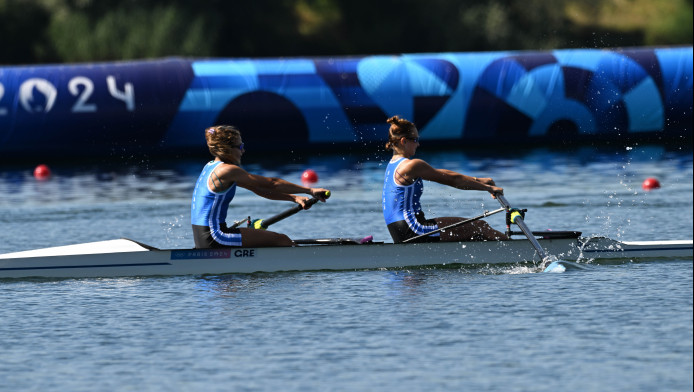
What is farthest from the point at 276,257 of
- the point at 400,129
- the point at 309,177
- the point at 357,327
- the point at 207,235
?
the point at 309,177

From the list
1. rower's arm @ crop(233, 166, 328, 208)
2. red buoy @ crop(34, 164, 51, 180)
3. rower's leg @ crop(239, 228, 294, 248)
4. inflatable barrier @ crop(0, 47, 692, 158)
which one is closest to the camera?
rower's arm @ crop(233, 166, 328, 208)

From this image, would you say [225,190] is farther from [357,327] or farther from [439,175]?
[357,327]

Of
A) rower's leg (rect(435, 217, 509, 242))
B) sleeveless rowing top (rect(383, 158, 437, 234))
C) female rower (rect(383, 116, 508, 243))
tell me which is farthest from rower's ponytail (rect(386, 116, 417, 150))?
rower's leg (rect(435, 217, 509, 242))

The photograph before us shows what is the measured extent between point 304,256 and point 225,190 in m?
1.16

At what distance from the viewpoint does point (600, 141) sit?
1329 inches

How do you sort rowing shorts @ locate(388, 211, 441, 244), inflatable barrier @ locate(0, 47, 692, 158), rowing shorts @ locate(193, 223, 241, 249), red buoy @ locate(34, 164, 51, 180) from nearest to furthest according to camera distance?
1. rowing shorts @ locate(193, 223, 241, 249)
2. rowing shorts @ locate(388, 211, 441, 244)
3. red buoy @ locate(34, 164, 51, 180)
4. inflatable barrier @ locate(0, 47, 692, 158)

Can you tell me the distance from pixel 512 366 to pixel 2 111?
846 inches

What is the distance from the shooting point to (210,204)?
43.8 feet

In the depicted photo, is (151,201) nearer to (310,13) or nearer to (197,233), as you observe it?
(197,233)

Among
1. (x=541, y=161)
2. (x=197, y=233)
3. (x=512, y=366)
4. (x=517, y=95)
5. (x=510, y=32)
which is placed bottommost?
(x=512, y=366)

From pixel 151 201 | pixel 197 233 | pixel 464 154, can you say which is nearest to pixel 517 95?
pixel 464 154

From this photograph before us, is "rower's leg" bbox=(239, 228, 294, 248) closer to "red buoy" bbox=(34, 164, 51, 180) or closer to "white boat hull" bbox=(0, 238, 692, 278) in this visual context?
"white boat hull" bbox=(0, 238, 692, 278)

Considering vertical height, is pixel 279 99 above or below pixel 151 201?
above

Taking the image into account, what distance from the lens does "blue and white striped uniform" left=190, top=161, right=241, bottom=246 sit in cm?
1330
